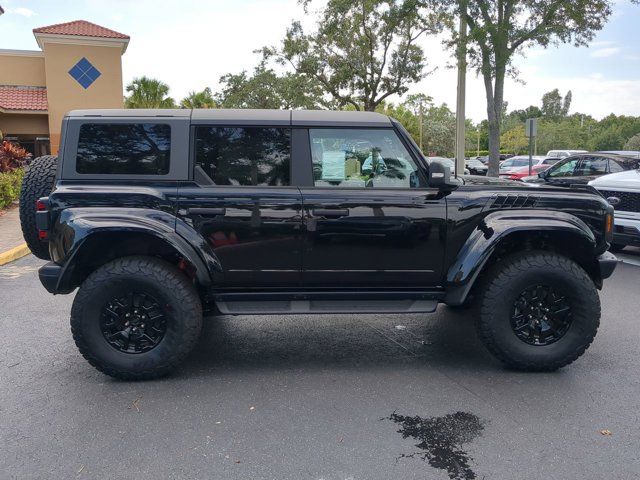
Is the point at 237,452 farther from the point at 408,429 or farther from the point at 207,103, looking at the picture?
the point at 207,103

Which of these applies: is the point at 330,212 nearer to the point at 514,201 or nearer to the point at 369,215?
the point at 369,215

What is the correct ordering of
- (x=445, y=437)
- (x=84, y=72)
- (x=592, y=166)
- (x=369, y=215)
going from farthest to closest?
1. (x=84, y=72)
2. (x=592, y=166)
3. (x=369, y=215)
4. (x=445, y=437)

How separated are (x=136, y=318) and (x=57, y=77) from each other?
20.5m

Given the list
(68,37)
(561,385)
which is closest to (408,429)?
(561,385)

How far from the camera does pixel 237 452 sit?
124 inches

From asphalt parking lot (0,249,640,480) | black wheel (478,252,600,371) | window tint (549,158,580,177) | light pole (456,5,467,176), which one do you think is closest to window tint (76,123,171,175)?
asphalt parking lot (0,249,640,480)

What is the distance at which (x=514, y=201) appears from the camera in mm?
4250

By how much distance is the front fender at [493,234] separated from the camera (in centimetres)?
405

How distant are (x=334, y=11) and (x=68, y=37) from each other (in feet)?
33.0

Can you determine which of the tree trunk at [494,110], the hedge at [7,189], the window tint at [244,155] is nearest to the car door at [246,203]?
the window tint at [244,155]

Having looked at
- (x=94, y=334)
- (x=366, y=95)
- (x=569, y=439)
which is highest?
(x=366, y=95)

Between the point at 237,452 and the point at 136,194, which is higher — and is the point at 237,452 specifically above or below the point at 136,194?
below

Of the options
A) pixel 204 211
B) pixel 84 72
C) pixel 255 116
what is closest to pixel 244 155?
pixel 255 116

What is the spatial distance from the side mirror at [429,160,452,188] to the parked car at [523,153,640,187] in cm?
735
